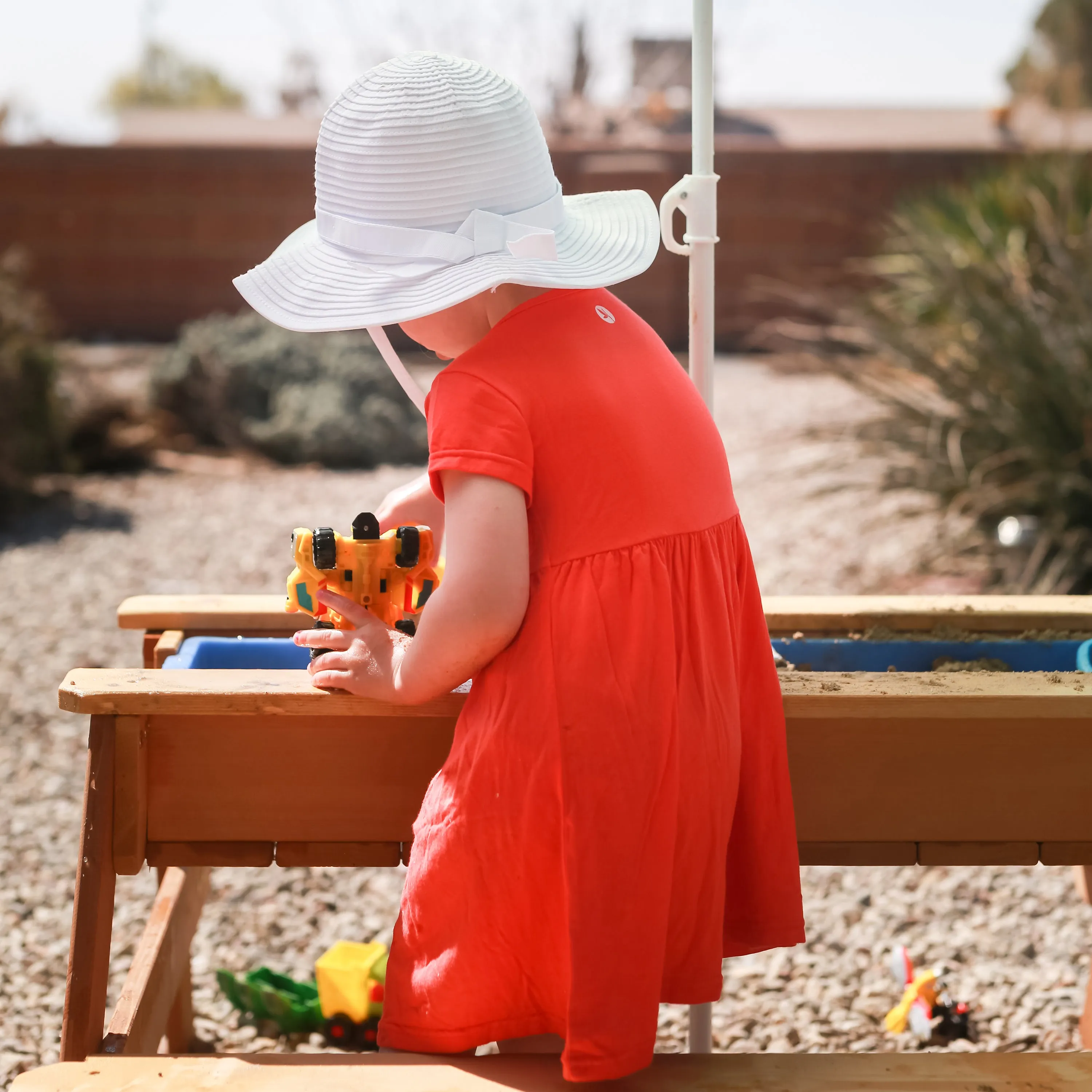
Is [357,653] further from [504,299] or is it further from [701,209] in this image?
[701,209]

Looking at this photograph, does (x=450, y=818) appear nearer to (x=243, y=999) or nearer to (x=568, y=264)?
(x=568, y=264)

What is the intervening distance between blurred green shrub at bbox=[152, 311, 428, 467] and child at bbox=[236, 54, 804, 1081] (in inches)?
257

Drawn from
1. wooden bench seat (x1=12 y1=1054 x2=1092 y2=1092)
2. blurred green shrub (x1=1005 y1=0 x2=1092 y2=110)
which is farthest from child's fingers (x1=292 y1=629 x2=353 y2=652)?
blurred green shrub (x1=1005 y1=0 x2=1092 y2=110)

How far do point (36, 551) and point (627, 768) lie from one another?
17.1ft

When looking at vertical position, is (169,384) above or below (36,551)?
above

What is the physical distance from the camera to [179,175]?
1378 centimetres

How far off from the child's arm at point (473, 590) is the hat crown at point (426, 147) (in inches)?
12.8

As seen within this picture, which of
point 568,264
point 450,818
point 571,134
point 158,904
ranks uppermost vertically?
point 571,134

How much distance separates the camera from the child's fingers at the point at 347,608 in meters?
1.55

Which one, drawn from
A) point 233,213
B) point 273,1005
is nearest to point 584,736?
point 273,1005

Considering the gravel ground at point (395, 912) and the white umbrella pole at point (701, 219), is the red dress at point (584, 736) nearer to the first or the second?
the white umbrella pole at point (701, 219)

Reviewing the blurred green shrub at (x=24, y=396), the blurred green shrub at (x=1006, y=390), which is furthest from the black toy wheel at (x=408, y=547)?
the blurred green shrub at (x=24, y=396)

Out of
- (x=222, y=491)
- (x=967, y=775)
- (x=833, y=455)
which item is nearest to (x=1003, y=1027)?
(x=967, y=775)

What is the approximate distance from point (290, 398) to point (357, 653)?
6948 mm
